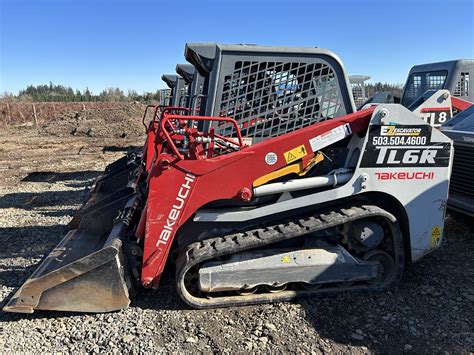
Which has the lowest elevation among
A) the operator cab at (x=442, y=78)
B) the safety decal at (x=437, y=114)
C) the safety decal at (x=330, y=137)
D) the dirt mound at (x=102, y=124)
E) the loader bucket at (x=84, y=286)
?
the loader bucket at (x=84, y=286)

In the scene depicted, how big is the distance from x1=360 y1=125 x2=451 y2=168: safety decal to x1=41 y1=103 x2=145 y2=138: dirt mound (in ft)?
62.0

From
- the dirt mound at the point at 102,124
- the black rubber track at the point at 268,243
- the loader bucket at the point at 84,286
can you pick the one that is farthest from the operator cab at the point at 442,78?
the dirt mound at the point at 102,124

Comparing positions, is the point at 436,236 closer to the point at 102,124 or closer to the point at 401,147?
the point at 401,147

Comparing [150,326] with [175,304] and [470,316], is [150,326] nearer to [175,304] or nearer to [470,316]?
[175,304]

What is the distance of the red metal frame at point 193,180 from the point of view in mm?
3355

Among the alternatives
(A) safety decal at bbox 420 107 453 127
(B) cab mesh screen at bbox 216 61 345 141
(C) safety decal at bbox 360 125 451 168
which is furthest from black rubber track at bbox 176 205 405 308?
(A) safety decal at bbox 420 107 453 127

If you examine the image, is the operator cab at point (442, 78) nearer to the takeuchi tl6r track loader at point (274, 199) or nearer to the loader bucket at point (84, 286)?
the takeuchi tl6r track loader at point (274, 199)

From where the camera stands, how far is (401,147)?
354cm

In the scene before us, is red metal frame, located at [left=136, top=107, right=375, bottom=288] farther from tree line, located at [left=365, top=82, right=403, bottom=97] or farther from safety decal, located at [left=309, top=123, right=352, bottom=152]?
tree line, located at [left=365, top=82, right=403, bottom=97]

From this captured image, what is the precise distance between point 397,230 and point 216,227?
1.61 metres

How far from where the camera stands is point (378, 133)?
3.50m

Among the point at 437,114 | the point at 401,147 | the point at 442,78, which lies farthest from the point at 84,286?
the point at 442,78

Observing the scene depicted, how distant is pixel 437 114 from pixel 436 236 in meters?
2.73

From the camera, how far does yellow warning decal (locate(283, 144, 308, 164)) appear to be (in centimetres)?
348
